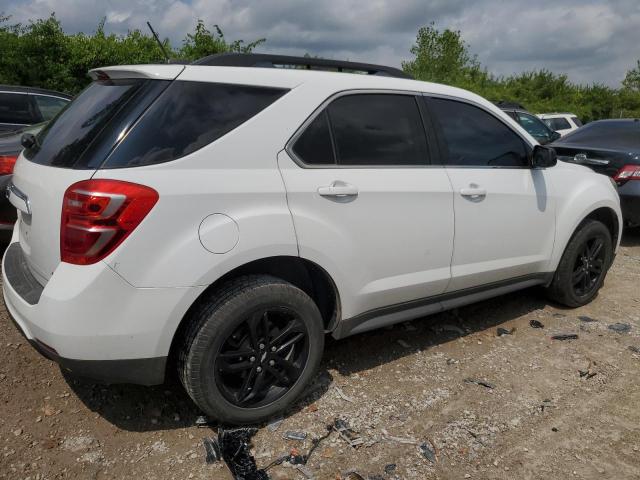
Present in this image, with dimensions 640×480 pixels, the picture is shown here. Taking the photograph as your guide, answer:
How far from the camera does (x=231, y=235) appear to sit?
8.32 ft

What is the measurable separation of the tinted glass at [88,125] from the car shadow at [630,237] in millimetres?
6652

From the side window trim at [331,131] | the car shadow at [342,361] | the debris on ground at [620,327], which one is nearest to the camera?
the side window trim at [331,131]

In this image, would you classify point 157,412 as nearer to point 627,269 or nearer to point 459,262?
point 459,262

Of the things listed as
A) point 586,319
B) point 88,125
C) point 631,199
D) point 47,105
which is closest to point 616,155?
point 631,199

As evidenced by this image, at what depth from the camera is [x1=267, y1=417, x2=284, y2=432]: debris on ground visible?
2895 mm

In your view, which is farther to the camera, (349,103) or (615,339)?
(615,339)

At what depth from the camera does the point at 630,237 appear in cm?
749

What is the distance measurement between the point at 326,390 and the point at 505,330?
172 cm

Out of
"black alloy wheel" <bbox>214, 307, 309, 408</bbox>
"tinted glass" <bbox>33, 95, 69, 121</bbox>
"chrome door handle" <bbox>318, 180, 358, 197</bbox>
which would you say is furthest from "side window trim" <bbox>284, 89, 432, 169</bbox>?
"tinted glass" <bbox>33, 95, 69, 121</bbox>

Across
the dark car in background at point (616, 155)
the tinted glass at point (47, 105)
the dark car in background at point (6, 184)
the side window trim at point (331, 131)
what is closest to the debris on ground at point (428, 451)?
the side window trim at point (331, 131)

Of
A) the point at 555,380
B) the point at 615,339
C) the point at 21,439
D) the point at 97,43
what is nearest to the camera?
the point at 21,439

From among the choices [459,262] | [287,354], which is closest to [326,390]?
[287,354]

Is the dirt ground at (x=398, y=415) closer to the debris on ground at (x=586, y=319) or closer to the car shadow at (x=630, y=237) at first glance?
the debris on ground at (x=586, y=319)

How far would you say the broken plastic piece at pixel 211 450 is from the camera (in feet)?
8.65
